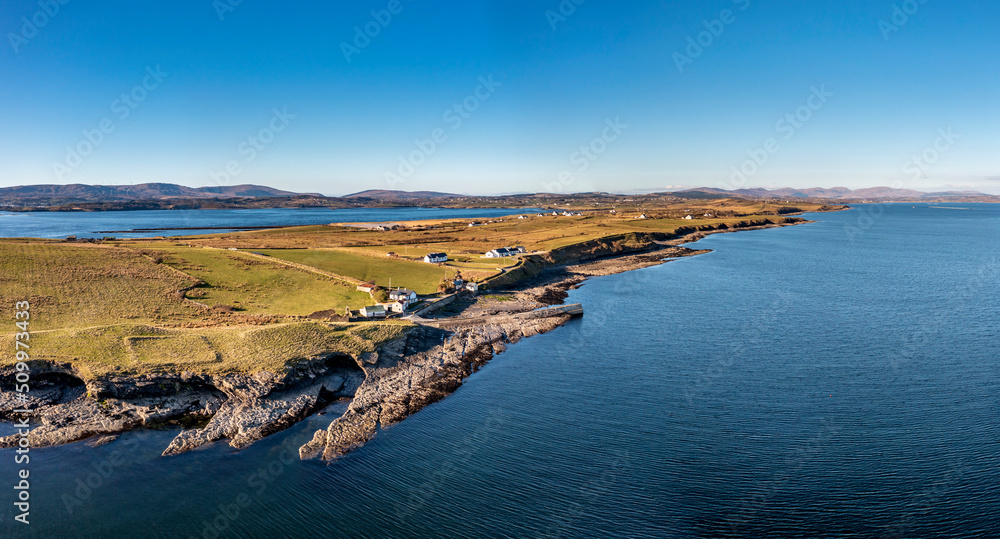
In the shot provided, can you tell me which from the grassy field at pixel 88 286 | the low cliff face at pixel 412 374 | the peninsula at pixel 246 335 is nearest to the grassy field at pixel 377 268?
the peninsula at pixel 246 335

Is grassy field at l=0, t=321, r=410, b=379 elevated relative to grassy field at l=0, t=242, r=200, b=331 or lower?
lower

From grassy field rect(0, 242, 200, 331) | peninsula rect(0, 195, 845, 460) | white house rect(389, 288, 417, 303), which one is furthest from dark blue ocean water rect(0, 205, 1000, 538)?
grassy field rect(0, 242, 200, 331)

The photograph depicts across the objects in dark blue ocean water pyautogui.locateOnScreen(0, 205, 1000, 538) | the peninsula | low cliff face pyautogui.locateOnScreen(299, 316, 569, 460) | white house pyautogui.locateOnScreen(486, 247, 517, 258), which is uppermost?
white house pyautogui.locateOnScreen(486, 247, 517, 258)

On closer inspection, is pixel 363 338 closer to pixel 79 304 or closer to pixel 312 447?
pixel 312 447

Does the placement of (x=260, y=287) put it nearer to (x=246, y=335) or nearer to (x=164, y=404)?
(x=246, y=335)

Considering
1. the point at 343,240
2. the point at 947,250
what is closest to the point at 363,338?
the point at 343,240

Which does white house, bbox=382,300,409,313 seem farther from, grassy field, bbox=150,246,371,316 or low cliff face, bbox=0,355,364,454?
low cliff face, bbox=0,355,364,454
